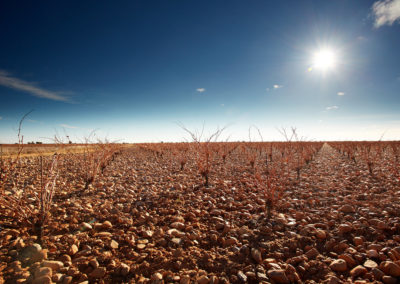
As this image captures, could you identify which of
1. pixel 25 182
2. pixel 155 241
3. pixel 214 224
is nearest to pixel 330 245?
pixel 214 224

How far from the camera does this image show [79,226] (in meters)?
2.72

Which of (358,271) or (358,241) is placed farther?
(358,241)

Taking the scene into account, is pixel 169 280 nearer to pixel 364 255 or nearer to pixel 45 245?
pixel 45 245

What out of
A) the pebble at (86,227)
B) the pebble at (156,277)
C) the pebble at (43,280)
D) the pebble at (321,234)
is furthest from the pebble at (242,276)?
the pebble at (86,227)

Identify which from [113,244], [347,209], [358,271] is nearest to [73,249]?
[113,244]

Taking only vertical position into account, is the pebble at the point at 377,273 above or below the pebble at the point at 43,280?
below

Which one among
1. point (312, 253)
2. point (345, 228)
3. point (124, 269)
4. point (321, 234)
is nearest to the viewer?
point (124, 269)

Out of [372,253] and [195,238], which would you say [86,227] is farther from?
[372,253]

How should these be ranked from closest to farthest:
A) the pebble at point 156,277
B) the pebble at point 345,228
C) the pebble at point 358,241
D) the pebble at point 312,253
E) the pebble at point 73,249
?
the pebble at point 156,277 → the pebble at point 73,249 → the pebble at point 312,253 → the pebble at point 358,241 → the pebble at point 345,228

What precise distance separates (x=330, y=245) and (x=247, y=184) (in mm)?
3051

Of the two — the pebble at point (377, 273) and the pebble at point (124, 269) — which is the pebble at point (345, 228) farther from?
the pebble at point (124, 269)

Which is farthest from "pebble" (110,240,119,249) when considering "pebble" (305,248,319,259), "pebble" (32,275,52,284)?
"pebble" (305,248,319,259)

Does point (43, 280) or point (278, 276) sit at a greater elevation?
point (43, 280)

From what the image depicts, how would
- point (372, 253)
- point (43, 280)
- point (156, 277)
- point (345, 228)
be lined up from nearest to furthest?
point (43, 280) → point (156, 277) → point (372, 253) → point (345, 228)
